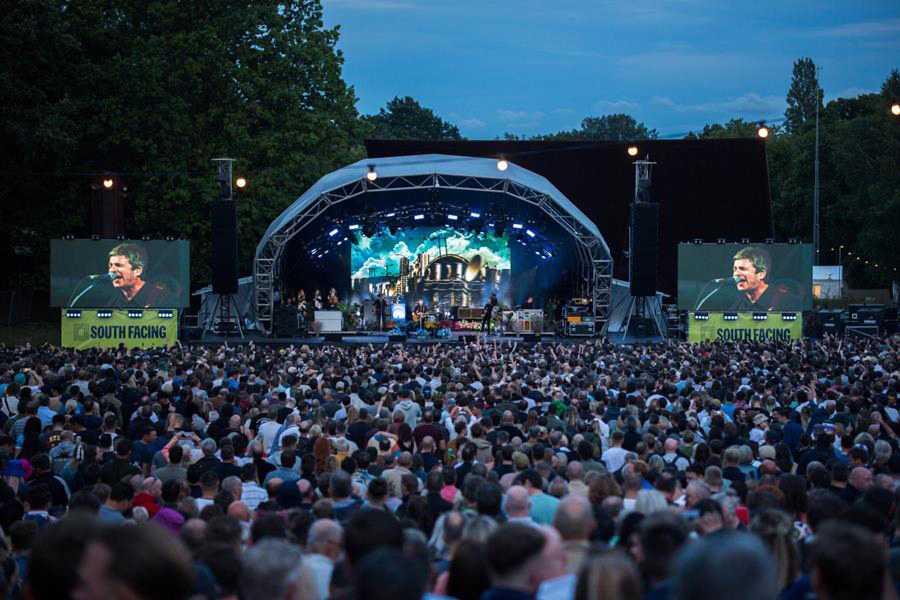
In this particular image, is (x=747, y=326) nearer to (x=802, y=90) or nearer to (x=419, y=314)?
(x=419, y=314)

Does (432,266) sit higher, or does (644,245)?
(644,245)

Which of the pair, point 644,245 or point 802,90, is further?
point 802,90

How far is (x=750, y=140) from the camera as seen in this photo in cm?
4166

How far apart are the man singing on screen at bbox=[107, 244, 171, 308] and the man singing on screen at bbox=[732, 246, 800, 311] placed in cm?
1510

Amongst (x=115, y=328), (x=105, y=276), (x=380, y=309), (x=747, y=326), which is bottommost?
(x=115, y=328)

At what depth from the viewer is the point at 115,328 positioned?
97.0 feet

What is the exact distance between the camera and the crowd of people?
3875mm

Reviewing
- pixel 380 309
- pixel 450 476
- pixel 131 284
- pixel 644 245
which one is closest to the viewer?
pixel 450 476

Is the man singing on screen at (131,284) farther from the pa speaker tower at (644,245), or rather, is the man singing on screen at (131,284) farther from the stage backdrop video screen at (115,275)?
the pa speaker tower at (644,245)

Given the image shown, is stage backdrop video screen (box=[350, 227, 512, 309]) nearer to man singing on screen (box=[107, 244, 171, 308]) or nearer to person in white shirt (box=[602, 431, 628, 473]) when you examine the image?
man singing on screen (box=[107, 244, 171, 308])

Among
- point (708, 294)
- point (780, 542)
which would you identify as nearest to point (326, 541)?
point (780, 542)

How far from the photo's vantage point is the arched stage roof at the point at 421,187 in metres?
30.3

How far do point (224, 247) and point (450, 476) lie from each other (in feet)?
74.6

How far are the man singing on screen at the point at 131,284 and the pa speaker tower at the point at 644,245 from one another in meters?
12.3
